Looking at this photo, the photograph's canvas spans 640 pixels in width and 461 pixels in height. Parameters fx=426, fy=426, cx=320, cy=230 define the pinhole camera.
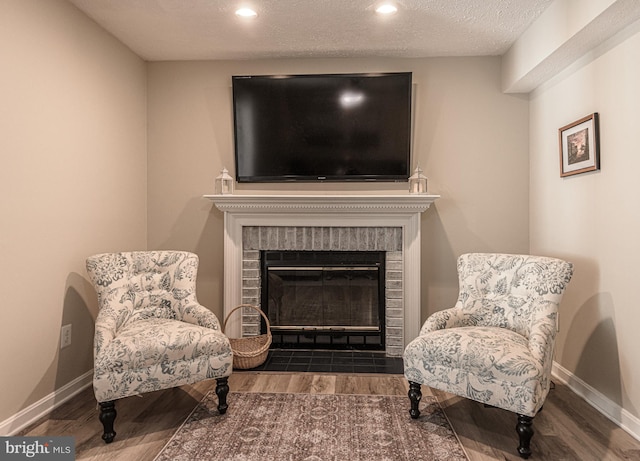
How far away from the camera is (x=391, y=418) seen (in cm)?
240

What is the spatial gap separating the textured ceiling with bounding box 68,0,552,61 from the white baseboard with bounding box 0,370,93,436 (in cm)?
242

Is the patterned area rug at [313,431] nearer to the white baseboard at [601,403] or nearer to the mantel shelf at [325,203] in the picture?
the white baseboard at [601,403]

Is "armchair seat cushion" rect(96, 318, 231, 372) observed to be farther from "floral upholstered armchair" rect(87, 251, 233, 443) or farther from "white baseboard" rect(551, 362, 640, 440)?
"white baseboard" rect(551, 362, 640, 440)

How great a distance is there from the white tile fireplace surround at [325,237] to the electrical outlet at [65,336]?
117 cm

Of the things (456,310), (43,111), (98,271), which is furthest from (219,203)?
(456,310)

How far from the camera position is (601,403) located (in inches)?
98.1

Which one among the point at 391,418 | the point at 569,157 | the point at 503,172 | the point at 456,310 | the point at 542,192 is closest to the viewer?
the point at 391,418

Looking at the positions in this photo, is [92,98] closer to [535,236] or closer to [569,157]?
[569,157]

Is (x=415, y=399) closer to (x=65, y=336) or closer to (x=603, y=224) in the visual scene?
(x=603, y=224)

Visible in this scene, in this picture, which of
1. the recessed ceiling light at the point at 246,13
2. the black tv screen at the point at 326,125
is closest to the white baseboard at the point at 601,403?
the black tv screen at the point at 326,125

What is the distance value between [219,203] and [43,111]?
135cm

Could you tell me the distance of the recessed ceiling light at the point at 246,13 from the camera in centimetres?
276

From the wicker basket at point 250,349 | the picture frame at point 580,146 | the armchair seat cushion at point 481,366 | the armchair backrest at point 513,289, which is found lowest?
the wicker basket at point 250,349

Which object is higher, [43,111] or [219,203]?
[43,111]
